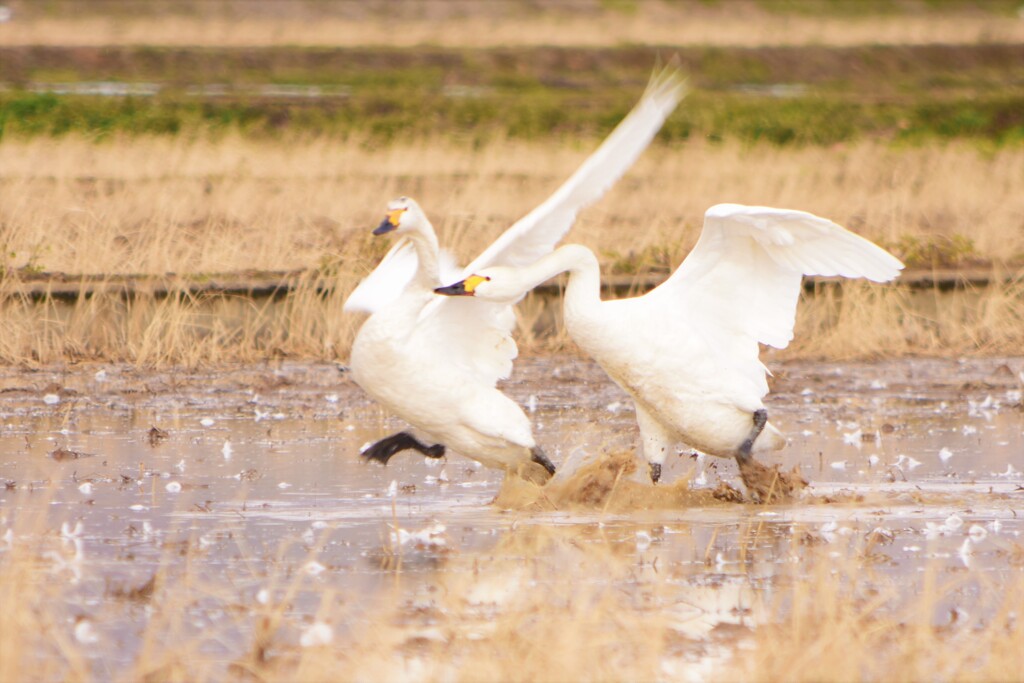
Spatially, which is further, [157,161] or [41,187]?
[157,161]

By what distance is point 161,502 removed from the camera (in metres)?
8.00

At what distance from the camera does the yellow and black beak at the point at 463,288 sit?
320 inches

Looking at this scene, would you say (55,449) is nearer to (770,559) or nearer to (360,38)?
(770,559)

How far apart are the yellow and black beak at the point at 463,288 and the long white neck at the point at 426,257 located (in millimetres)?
236

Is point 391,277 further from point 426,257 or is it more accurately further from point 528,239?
point 528,239

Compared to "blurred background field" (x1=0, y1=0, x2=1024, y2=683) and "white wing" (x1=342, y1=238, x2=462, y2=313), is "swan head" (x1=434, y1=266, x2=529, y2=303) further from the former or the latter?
"blurred background field" (x1=0, y1=0, x2=1024, y2=683)

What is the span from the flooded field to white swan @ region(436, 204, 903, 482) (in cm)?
40

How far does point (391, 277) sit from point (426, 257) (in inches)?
32.6

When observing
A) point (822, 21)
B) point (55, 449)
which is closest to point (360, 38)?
point (822, 21)

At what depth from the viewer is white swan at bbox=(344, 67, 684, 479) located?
324 inches

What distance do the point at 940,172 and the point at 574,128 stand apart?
7.81 meters

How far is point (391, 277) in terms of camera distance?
30.6 ft

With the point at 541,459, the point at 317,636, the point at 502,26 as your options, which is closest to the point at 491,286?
the point at 541,459

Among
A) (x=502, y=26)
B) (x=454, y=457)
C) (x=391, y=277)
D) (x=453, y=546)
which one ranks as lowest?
(x=454, y=457)
